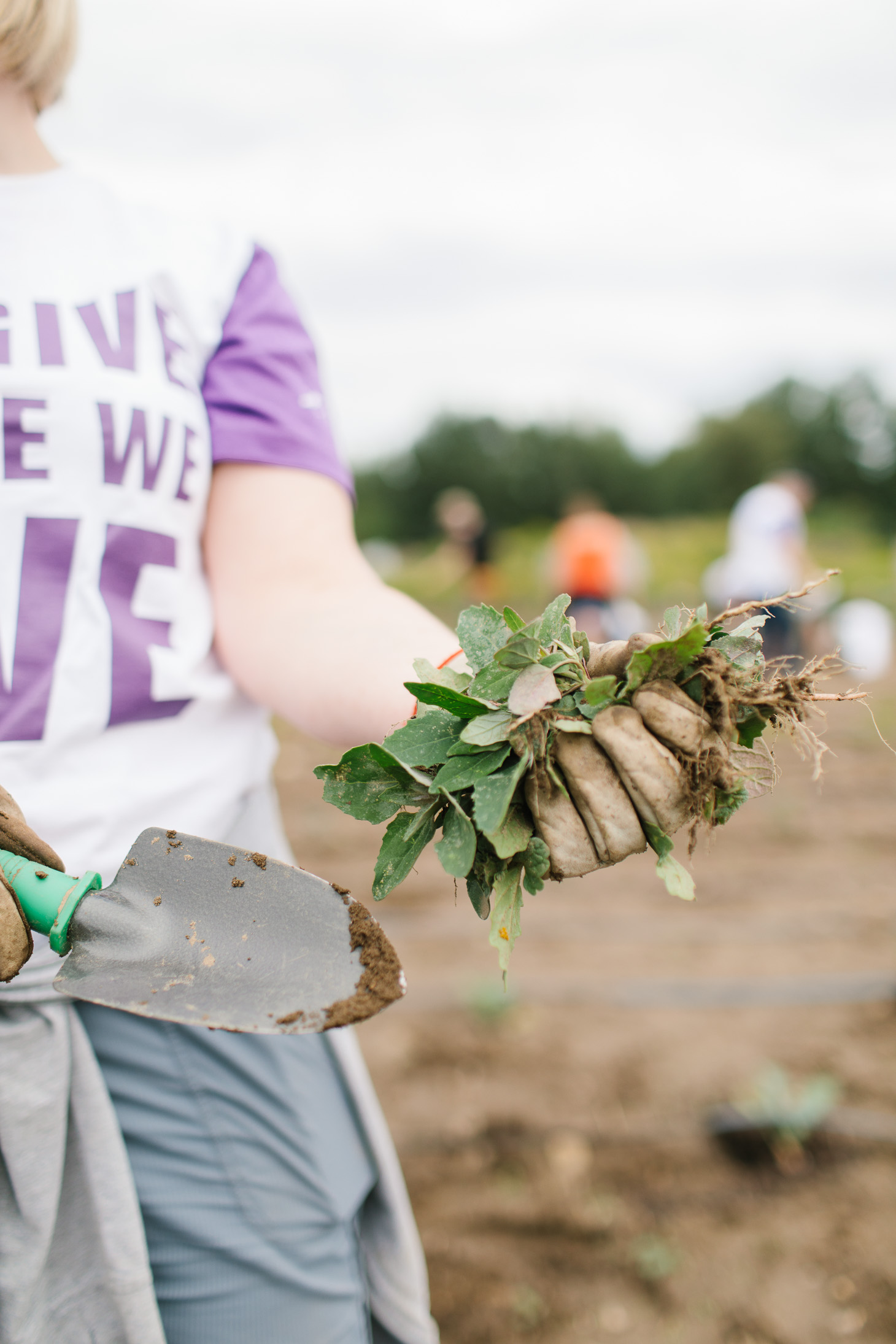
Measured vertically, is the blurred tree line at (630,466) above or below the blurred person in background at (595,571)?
below

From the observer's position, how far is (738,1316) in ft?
7.89

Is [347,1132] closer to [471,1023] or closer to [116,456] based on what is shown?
[116,456]

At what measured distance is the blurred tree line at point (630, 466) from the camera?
140 ft

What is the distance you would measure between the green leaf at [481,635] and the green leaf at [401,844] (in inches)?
6.1

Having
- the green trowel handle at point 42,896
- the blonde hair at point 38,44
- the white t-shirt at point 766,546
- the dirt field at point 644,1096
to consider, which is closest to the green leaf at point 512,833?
the green trowel handle at point 42,896

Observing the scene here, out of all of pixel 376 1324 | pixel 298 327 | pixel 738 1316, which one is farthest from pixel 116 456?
pixel 738 1316

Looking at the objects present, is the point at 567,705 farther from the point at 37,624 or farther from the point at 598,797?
the point at 37,624

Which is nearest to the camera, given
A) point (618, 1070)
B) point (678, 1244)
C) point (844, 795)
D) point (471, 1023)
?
point (678, 1244)

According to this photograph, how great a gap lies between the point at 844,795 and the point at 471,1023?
371 centimetres

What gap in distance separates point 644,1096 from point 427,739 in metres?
2.65

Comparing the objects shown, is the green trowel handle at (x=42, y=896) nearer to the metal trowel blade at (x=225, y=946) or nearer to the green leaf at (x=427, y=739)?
the metal trowel blade at (x=225, y=946)

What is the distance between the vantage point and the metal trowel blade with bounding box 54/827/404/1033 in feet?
3.18

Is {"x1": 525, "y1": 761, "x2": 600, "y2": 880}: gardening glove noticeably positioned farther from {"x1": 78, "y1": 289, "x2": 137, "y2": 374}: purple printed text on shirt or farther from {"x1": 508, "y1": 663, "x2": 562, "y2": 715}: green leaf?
{"x1": 78, "y1": 289, "x2": 137, "y2": 374}: purple printed text on shirt

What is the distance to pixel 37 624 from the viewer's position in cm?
117
